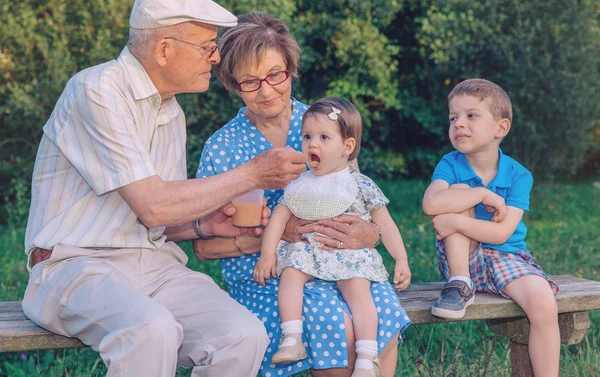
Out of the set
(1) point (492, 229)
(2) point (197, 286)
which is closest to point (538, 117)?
(1) point (492, 229)

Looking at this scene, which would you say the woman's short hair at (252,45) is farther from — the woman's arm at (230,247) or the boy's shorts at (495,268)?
the boy's shorts at (495,268)

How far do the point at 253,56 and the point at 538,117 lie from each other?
591 centimetres

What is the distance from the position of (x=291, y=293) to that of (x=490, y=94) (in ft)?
3.93

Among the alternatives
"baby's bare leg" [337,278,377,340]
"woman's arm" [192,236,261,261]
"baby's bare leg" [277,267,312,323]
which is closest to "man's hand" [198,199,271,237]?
"woman's arm" [192,236,261,261]

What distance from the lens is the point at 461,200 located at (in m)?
3.24

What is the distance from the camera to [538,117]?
333 inches

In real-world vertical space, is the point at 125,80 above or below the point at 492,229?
above

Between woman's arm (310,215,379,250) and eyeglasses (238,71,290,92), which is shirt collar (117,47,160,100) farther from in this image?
woman's arm (310,215,379,250)

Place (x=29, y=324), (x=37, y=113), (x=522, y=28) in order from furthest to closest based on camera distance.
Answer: (x=522, y=28)
(x=37, y=113)
(x=29, y=324)

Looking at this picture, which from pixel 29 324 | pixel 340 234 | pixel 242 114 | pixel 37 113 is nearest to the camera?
pixel 29 324

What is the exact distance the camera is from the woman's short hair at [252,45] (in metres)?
3.24

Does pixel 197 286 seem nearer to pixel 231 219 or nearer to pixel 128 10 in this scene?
pixel 231 219

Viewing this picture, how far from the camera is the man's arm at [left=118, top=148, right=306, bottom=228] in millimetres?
2662

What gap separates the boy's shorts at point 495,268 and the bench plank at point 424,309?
0.05 metres
